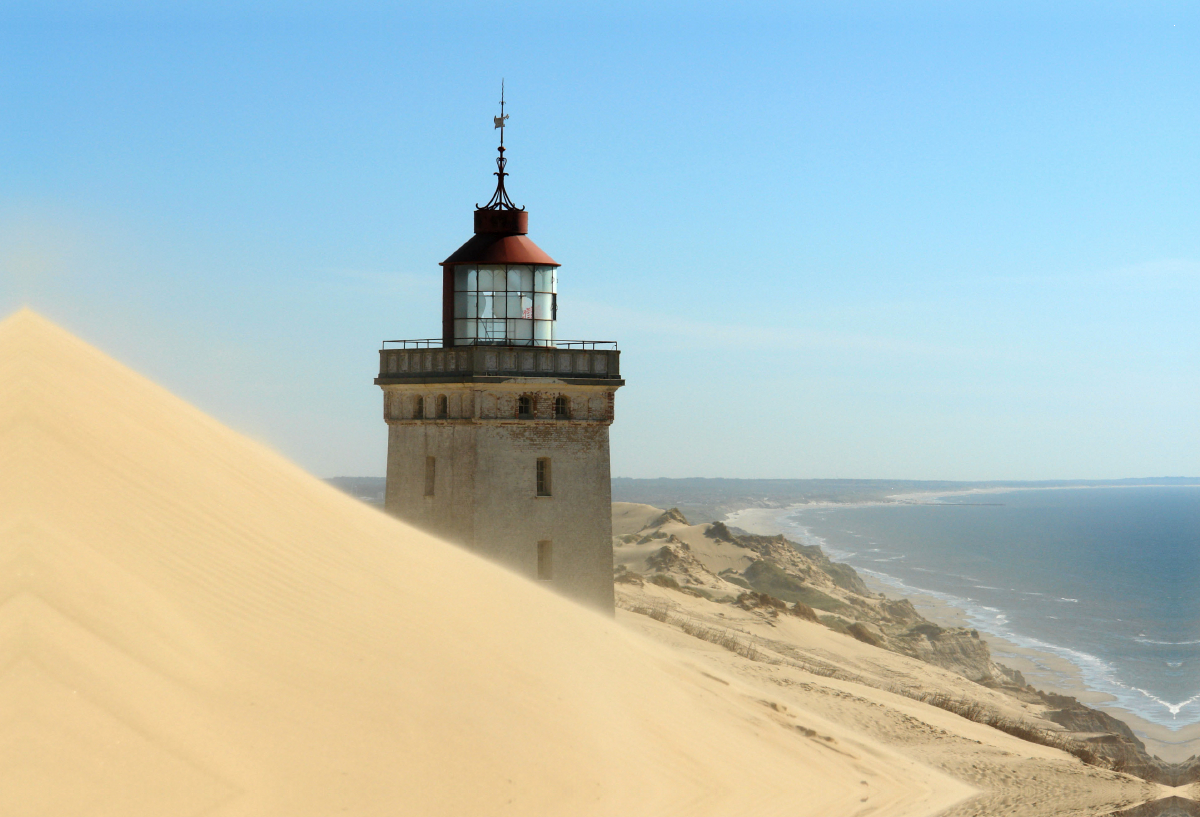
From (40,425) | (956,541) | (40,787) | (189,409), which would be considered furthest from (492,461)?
(956,541)

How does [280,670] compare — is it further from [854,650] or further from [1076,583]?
→ [1076,583]

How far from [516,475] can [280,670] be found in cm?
1408

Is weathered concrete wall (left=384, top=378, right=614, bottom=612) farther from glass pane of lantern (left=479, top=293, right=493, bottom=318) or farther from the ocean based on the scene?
the ocean

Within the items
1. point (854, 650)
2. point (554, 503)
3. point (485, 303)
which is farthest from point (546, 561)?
point (854, 650)

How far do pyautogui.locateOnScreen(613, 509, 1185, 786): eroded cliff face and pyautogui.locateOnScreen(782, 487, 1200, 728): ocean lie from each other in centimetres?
565

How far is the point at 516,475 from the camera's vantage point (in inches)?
944

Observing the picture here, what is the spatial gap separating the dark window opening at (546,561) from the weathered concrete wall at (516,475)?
9cm

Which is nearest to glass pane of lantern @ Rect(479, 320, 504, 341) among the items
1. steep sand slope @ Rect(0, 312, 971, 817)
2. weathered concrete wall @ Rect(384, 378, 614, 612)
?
weathered concrete wall @ Rect(384, 378, 614, 612)

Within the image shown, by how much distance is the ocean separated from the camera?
47.1 metres

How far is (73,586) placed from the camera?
9.49 meters

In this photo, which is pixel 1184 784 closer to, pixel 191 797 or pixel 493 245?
pixel 191 797

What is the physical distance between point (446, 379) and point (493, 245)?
322 cm

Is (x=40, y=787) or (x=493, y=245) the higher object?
(x=493, y=245)

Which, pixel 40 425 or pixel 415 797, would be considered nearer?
pixel 415 797
